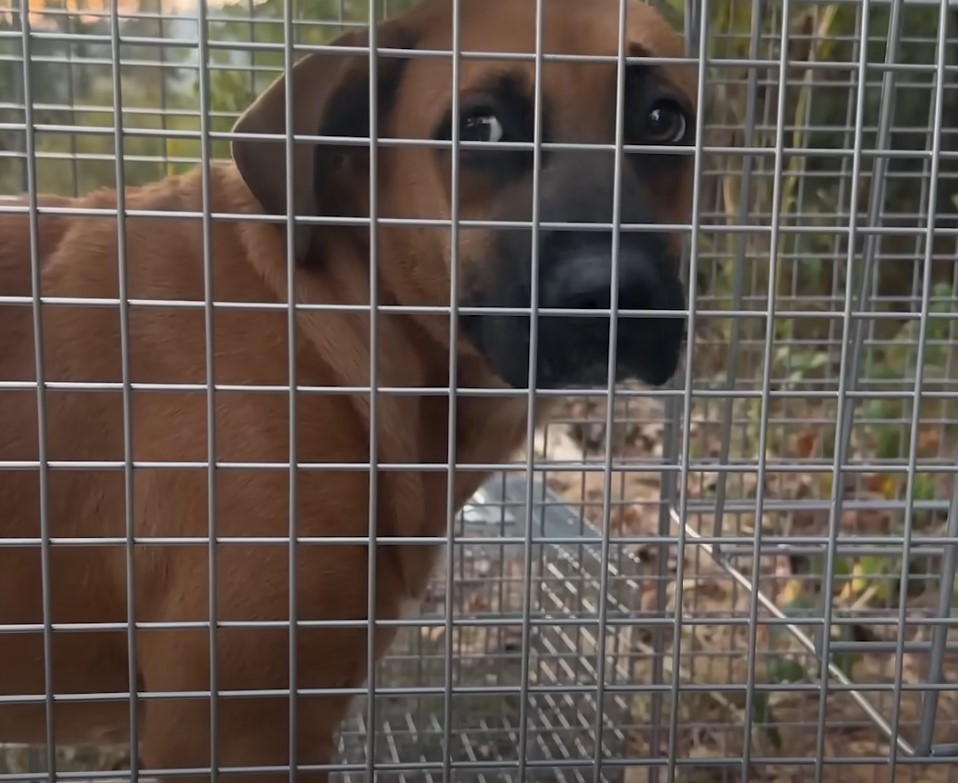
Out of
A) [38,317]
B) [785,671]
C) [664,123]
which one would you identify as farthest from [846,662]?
[38,317]

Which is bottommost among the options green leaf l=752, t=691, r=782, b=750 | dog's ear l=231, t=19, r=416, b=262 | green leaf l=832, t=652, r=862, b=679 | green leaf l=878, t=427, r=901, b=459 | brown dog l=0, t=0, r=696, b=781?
green leaf l=752, t=691, r=782, b=750

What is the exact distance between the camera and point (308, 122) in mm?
976

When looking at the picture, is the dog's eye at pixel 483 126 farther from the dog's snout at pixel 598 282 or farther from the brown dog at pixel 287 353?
the dog's snout at pixel 598 282

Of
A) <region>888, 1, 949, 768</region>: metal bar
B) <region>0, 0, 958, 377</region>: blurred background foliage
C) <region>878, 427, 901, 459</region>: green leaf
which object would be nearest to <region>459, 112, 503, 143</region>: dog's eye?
<region>0, 0, 958, 377</region>: blurred background foliage

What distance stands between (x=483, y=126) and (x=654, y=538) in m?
0.47

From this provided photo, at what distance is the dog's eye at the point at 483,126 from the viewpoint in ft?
3.30

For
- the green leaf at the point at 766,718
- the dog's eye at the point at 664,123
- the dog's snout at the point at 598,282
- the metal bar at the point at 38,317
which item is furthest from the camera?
the green leaf at the point at 766,718

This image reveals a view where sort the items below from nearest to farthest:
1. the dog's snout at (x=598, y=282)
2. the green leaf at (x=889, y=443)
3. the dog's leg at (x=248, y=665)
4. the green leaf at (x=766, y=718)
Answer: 1. the dog's snout at (x=598, y=282)
2. the dog's leg at (x=248, y=665)
3. the green leaf at (x=766, y=718)
4. the green leaf at (x=889, y=443)

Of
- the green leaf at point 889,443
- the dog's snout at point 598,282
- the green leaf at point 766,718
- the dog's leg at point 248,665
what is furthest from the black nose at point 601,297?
the green leaf at point 889,443

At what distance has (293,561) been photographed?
0.73 m

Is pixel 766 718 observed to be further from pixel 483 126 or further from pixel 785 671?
pixel 483 126

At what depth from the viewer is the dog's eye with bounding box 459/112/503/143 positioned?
1.01 m

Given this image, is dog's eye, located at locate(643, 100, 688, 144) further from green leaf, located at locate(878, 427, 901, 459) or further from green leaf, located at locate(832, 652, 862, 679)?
green leaf, located at locate(878, 427, 901, 459)

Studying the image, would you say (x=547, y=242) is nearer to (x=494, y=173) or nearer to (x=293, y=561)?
(x=494, y=173)
